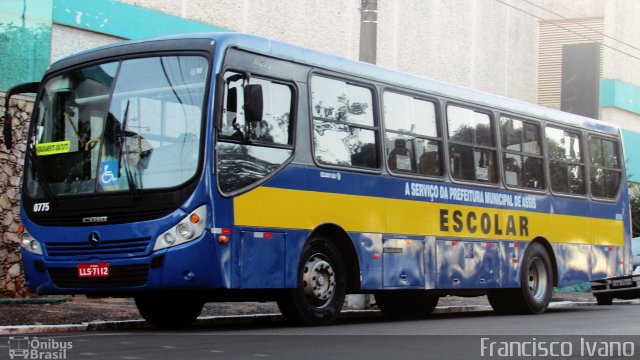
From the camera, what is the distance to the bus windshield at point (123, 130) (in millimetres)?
11398

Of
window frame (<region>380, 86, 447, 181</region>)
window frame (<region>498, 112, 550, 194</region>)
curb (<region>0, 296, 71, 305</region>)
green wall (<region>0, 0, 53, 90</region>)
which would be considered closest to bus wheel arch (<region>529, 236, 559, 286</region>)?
window frame (<region>498, 112, 550, 194</region>)

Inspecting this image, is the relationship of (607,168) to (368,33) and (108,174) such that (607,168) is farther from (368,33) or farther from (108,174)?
(108,174)

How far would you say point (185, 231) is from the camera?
36.7ft

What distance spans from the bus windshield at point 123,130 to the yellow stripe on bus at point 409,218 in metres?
0.88

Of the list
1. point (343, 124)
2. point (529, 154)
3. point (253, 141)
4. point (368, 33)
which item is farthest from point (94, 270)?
point (529, 154)

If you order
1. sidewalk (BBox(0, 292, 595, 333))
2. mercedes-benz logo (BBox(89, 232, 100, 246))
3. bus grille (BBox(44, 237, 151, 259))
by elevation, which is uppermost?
mercedes-benz logo (BBox(89, 232, 100, 246))

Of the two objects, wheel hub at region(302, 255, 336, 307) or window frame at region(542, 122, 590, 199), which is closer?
wheel hub at region(302, 255, 336, 307)

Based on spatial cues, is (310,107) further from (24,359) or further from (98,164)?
(24,359)

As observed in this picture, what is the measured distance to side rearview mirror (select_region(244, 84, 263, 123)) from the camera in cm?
1152

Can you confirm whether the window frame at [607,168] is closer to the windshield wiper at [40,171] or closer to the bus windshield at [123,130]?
the bus windshield at [123,130]

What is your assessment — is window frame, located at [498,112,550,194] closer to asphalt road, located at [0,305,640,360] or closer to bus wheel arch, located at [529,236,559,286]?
bus wheel arch, located at [529,236,559,286]

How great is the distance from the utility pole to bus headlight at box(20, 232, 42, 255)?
655 cm

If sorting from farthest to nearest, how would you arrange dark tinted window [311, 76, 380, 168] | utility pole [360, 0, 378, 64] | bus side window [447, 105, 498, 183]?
utility pole [360, 0, 378, 64], bus side window [447, 105, 498, 183], dark tinted window [311, 76, 380, 168]

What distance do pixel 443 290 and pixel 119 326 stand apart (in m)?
4.51
